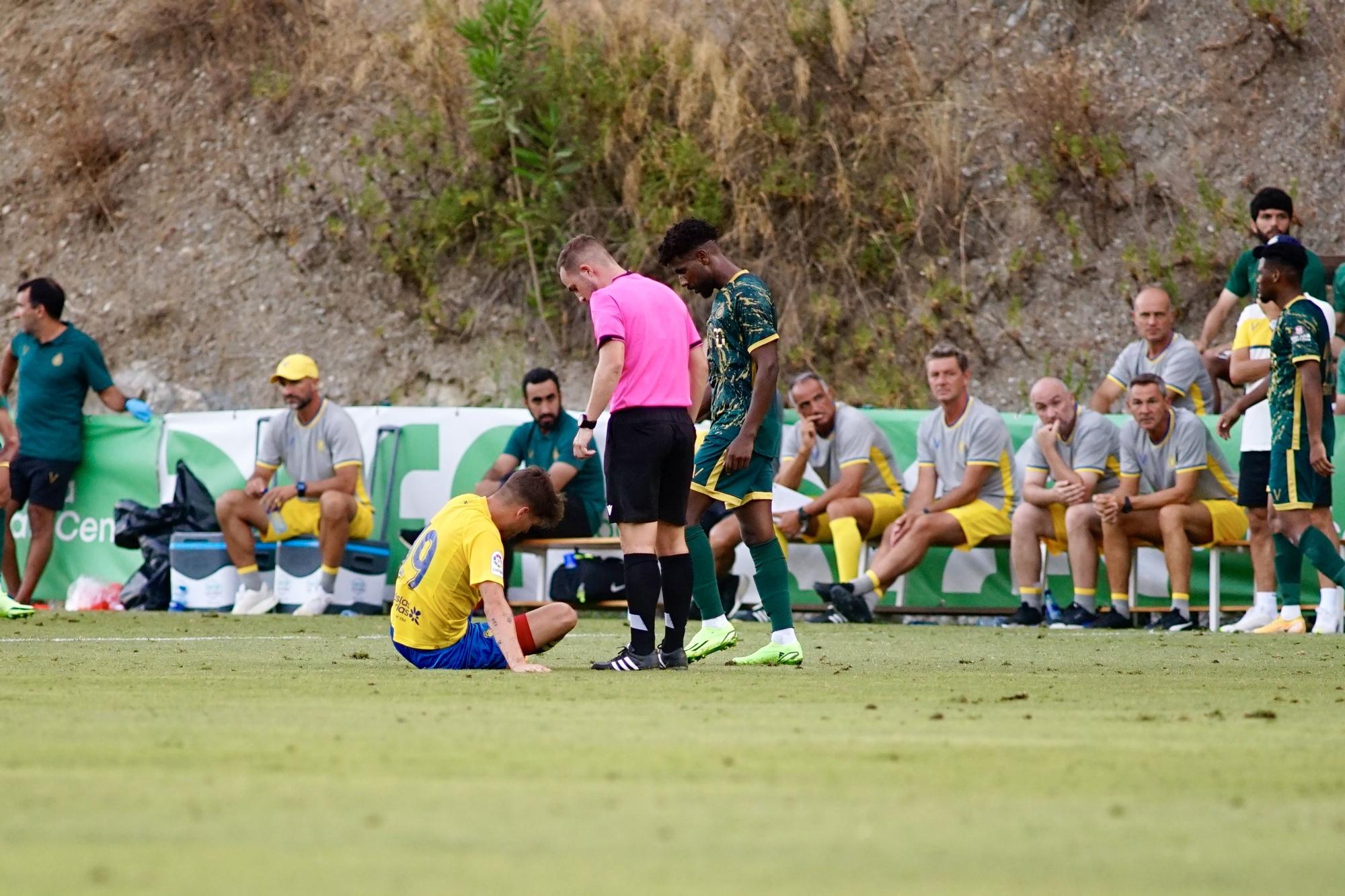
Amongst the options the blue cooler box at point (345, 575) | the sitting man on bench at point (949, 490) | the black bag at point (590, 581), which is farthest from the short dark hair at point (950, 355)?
the blue cooler box at point (345, 575)

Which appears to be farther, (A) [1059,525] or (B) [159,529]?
(B) [159,529]

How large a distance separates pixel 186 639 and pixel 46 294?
19.1 feet

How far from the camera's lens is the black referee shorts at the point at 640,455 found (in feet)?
23.6

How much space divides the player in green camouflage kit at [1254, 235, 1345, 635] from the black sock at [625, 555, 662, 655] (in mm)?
4582

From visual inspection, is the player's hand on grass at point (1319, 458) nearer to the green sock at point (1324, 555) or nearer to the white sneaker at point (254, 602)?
the green sock at point (1324, 555)

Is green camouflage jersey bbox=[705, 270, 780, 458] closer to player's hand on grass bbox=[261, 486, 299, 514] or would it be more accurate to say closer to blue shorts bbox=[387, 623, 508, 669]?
blue shorts bbox=[387, 623, 508, 669]

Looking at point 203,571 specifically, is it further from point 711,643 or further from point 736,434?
point 736,434

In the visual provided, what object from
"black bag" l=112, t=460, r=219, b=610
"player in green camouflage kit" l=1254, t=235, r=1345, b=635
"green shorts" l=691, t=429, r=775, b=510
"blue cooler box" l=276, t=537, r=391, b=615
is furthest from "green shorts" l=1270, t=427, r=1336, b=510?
"black bag" l=112, t=460, r=219, b=610

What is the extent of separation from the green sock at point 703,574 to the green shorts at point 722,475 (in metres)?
0.24

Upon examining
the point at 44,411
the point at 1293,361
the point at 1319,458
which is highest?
the point at 1293,361

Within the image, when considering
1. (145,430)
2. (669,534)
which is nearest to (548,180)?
(145,430)

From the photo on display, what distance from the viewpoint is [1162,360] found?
43.4 feet

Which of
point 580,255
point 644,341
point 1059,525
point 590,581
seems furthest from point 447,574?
point 1059,525

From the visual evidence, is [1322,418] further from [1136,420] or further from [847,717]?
[847,717]
